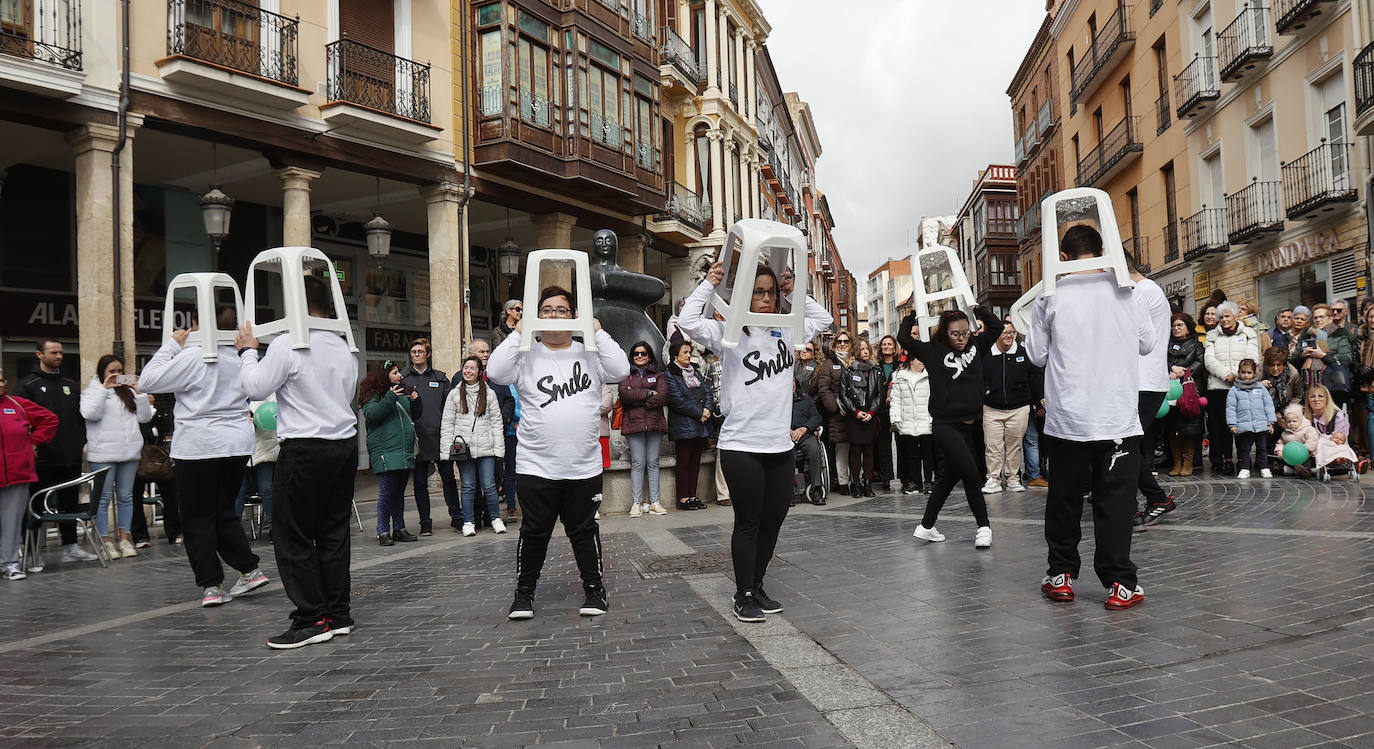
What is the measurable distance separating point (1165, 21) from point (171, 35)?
2369 centimetres

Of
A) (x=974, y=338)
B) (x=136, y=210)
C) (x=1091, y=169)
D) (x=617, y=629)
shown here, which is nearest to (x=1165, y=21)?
(x=1091, y=169)

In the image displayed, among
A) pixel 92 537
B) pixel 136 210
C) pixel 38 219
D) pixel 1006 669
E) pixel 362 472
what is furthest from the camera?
pixel 362 472

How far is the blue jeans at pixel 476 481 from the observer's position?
10188 millimetres

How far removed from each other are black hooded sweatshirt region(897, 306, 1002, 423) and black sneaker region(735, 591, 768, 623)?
110 inches

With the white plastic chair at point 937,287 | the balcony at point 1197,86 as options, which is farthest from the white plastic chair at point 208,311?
the balcony at point 1197,86

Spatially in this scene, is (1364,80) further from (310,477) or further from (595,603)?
(310,477)

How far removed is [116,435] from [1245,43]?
73.6 ft

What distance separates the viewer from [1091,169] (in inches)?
1281

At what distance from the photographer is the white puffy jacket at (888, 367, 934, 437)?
39.3 feet

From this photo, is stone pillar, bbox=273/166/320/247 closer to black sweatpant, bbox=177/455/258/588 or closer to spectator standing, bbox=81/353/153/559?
spectator standing, bbox=81/353/153/559

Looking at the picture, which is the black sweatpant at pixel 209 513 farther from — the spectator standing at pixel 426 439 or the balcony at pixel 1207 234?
the balcony at pixel 1207 234

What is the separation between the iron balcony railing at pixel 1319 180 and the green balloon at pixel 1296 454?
28.9ft

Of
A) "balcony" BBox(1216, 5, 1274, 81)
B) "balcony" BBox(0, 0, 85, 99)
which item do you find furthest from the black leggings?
"balcony" BBox(1216, 5, 1274, 81)

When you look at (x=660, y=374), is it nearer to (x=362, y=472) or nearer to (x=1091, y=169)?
(x=362, y=472)
